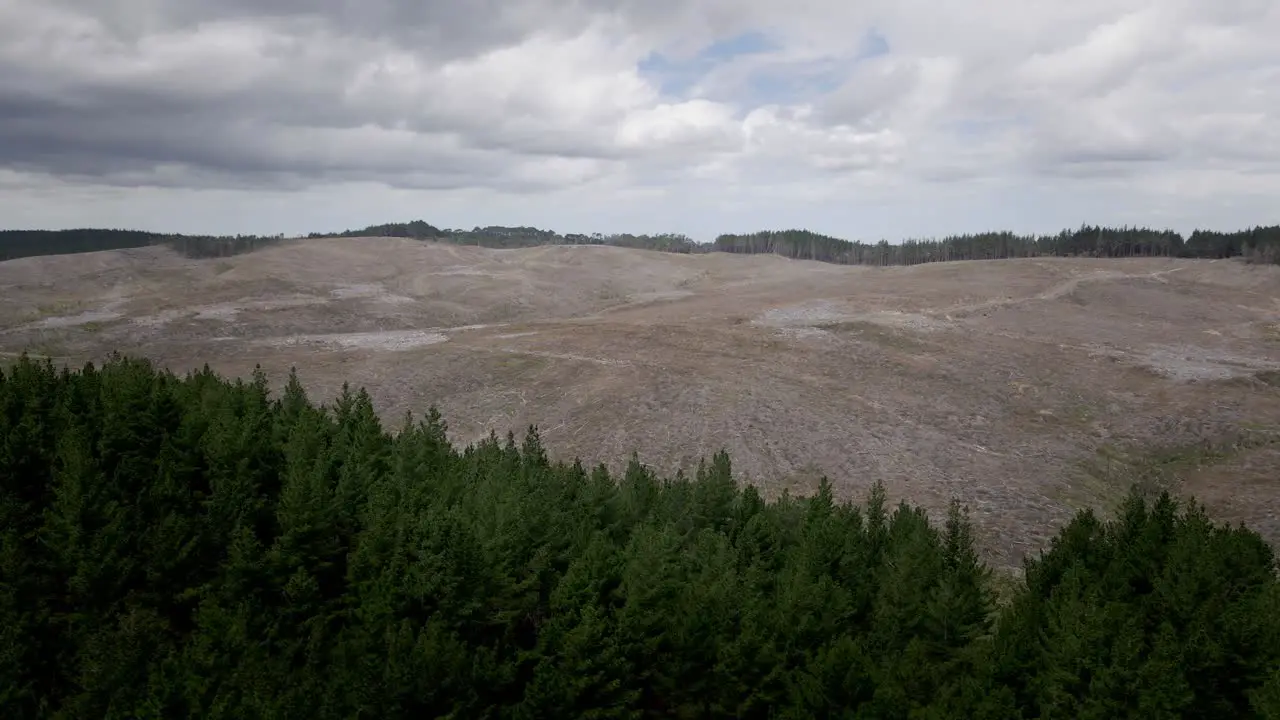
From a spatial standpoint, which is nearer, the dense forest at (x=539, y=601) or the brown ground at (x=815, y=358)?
the dense forest at (x=539, y=601)

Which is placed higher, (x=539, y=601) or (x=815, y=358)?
(x=815, y=358)

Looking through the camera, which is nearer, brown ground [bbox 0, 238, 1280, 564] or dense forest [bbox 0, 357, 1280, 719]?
dense forest [bbox 0, 357, 1280, 719]

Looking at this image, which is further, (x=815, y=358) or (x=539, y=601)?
(x=815, y=358)

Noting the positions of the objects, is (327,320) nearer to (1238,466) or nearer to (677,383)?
(677,383)

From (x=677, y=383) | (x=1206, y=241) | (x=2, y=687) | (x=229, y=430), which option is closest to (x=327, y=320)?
(x=677, y=383)
